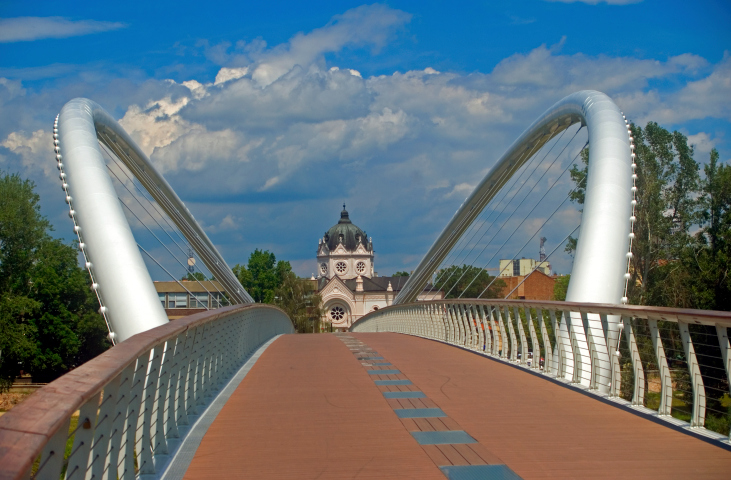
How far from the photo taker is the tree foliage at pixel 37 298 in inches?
1891

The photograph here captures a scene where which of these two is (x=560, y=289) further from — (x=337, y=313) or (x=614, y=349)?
(x=614, y=349)

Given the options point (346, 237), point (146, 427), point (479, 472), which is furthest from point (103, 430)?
point (346, 237)

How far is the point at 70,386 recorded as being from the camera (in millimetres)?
3102

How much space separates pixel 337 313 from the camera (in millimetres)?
122000

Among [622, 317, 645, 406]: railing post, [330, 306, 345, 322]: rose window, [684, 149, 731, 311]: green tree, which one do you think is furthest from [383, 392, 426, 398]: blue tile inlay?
[330, 306, 345, 322]: rose window

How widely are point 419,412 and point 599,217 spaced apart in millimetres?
7346

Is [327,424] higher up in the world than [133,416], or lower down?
lower down

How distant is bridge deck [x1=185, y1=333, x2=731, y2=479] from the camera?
5.30m

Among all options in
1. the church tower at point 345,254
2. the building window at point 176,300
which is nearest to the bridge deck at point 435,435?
the building window at point 176,300

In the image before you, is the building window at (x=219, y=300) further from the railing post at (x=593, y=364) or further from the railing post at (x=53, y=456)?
the railing post at (x=53, y=456)

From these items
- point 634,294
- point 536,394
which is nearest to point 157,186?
point 536,394

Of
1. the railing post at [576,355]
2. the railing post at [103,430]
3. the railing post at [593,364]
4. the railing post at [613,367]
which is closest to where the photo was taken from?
the railing post at [103,430]

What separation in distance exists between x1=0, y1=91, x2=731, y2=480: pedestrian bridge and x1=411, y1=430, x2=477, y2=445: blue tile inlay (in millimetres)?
23

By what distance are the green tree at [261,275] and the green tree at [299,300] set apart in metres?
5.66
